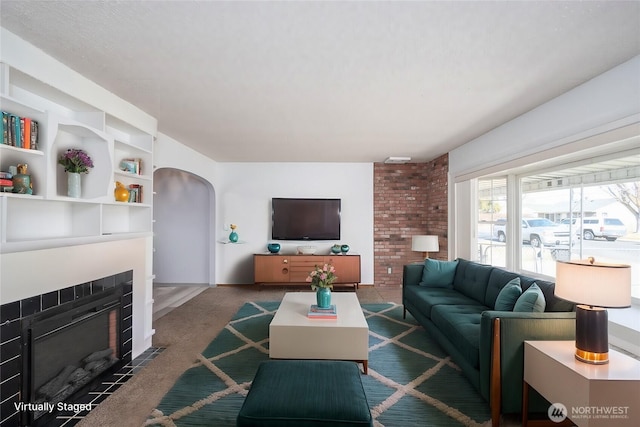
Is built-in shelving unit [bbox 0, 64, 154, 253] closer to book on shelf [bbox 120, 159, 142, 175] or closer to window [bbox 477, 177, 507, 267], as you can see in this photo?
book on shelf [bbox 120, 159, 142, 175]

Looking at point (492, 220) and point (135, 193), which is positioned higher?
point (135, 193)

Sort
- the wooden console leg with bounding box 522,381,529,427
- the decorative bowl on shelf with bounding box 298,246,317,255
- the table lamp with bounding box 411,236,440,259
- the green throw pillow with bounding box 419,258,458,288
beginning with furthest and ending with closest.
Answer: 1. the decorative bowl on shelf with bounding box 298,246,317,255
2. the table lamp with bounding box 411,236,440,259
3. the green throw pillow with bounding box 419,258,458,288
4. the wooden console leg with bounding box 522,381,529,427

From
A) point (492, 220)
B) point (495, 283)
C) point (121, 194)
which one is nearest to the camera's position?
point (121, 194)

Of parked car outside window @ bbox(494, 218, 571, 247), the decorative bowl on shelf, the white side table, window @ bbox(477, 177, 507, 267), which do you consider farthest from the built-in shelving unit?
parked car outside window @ bbox(494, 218, 571, 247)

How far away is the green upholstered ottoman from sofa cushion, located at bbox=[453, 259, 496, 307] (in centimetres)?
196

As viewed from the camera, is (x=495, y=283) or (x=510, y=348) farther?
(x=495, y=283)

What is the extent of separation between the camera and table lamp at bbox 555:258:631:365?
5.25 ft

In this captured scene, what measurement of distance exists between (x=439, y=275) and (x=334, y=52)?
299cm

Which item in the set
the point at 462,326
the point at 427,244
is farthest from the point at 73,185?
the point at 427,244

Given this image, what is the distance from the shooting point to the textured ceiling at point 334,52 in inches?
59.5

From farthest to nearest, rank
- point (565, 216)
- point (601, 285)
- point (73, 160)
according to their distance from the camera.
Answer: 1. point (565, 216)
2. point (73, 160)
3. point (601, 285)

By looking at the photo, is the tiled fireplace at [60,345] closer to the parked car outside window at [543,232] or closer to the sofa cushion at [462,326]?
the sofa cushion at [462,326]

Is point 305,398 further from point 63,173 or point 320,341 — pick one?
point 63,173

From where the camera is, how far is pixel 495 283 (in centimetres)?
292
